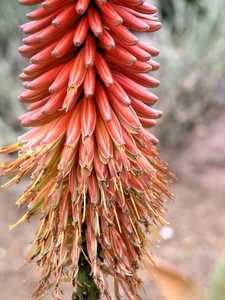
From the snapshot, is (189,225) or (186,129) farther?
(186,129)

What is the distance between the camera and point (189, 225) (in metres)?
7.95

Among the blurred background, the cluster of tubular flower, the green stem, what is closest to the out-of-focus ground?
the blurred background

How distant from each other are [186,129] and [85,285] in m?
7.36

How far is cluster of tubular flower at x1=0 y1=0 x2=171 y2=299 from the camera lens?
2.52 meters

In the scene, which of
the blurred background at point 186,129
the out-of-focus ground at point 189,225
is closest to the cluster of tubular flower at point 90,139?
the out-of-focus ground at point 189,225

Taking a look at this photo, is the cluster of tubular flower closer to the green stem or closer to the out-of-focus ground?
the green stem

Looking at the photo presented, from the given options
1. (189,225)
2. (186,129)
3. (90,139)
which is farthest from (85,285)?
(186,129)

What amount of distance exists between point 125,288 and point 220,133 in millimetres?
7702

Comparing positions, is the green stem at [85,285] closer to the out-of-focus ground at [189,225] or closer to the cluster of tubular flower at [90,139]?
the cluster of tubular flower at [90,139]

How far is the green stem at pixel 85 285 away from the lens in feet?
8.73

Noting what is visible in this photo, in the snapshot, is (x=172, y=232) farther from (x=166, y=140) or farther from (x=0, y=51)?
(x=0, y=51)

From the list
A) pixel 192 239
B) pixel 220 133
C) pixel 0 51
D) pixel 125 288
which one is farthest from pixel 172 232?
pixel 125 288

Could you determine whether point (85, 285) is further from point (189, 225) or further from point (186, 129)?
point (186, 129)

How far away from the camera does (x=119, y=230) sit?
2598 mm
